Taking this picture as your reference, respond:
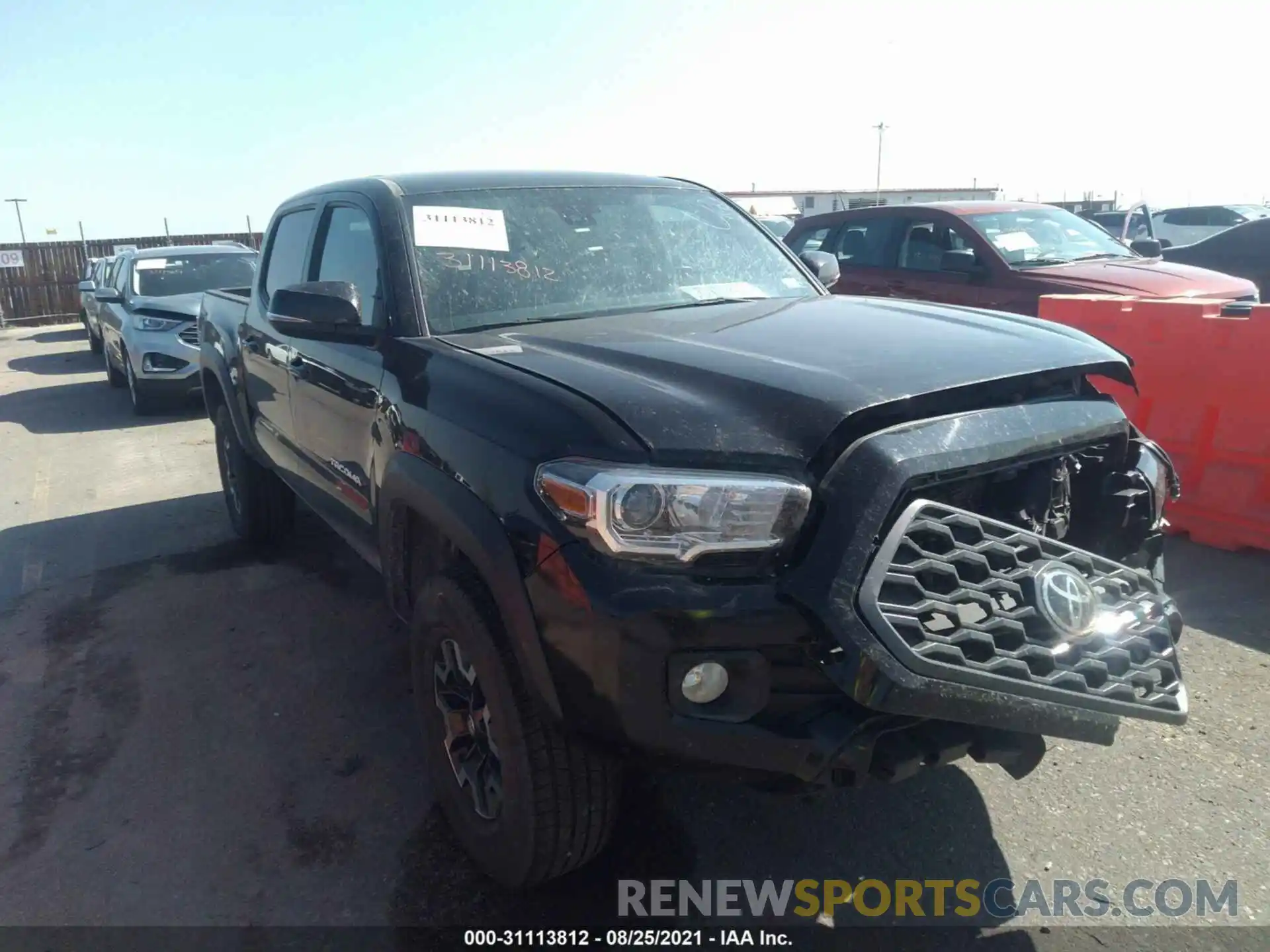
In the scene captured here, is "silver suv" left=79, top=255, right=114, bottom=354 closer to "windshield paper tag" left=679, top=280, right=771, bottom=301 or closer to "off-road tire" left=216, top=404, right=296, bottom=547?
"off-road tire" left=216, top=404, right=296, bottom=547

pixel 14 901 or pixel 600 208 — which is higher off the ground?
pixel 600 208

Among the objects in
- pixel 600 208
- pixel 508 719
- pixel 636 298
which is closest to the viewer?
pixel 508 719

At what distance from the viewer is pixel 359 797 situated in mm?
3180

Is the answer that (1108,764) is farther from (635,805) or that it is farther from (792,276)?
(792,276)

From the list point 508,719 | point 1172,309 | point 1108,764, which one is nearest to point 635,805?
point 508,719

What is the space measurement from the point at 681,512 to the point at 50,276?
89.2 feet

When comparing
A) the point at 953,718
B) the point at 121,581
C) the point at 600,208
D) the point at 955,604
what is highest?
the point at 600,208

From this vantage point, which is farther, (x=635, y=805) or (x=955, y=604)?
(x=635, y=805)

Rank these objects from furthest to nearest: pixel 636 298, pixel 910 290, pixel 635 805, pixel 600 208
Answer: pixel 910 290 → pixel 600 208 → pixel 636 298 → pixel 635 805

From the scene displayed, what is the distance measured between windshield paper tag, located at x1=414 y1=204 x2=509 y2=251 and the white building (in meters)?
31.6

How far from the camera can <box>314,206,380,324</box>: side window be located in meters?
3.39

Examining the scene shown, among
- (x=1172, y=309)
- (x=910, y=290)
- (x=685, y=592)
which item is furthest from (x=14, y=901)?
(x=910, y=290)

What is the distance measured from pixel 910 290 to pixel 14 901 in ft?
23.7

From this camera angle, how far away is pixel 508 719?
2324 mm
